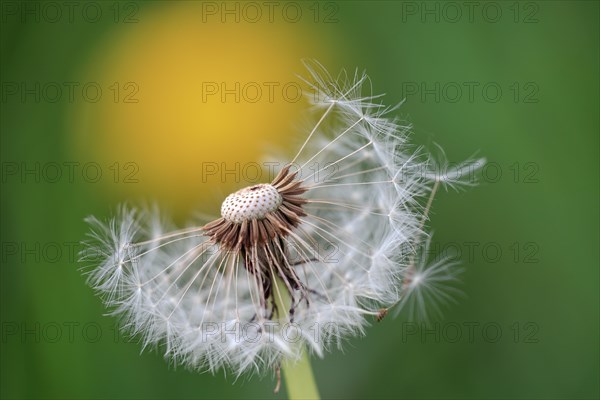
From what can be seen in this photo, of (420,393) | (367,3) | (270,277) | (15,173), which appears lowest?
(420,393)

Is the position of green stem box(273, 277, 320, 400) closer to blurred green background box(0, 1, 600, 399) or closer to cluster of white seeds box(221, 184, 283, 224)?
cluster of white seeds box(221, 184, 283, 224)

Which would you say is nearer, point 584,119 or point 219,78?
point 584,119

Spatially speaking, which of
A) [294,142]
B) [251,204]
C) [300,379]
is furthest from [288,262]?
[294,142]

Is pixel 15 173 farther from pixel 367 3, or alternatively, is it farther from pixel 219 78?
pixel 367 3

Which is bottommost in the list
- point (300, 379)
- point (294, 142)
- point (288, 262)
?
point (300, 379)

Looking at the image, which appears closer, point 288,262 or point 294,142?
point 288,262

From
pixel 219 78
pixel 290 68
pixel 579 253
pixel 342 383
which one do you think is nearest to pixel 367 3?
pixel 290 68

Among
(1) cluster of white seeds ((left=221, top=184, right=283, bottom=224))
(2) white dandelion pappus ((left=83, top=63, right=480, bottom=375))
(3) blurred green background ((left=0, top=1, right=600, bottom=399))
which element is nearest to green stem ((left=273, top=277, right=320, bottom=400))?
(2) white dandelion pappus ((left=83, top=63, right=480, bottom=375))

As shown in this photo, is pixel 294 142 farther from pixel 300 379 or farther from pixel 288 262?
pixel 300 379
